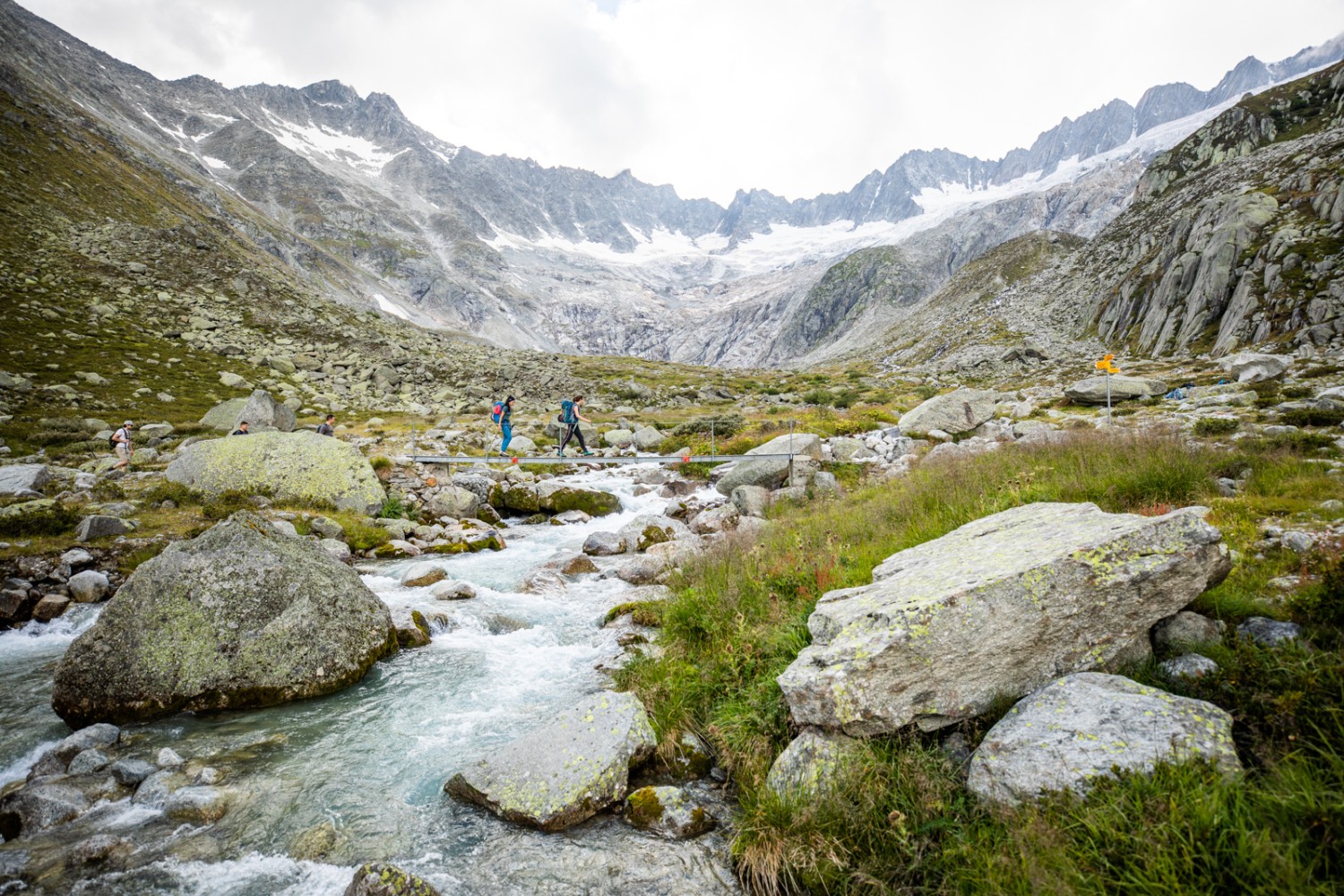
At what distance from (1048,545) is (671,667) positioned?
4.33 m

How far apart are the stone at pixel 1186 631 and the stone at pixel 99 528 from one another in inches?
709

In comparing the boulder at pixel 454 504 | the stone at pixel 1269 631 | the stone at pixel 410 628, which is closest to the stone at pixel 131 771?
the stone at pixel 410 628

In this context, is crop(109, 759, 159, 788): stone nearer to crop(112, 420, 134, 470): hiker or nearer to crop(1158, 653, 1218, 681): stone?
crop(1158, 653, 1218, 681): stone

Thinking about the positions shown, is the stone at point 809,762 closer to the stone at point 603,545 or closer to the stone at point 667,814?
the stone at point 667,814

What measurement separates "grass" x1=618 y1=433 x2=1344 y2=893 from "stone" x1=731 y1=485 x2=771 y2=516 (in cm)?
688

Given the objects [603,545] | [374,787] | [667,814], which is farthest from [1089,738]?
[603,545]

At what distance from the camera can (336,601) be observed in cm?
825

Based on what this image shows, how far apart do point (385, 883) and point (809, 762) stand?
11.4 ft

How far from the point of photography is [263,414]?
26.6 m

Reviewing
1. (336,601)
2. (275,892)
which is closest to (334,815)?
(275,892)

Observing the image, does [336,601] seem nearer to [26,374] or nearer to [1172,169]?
[26,374]

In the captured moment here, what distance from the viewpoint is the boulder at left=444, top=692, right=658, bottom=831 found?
5219 mm

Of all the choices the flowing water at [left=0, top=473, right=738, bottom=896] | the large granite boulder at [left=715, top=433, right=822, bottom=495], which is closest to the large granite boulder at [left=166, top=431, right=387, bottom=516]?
the flowing water at [left=0, top=473, right=738, bottom=896]

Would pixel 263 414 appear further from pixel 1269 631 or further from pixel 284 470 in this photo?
pixel 1269 631
